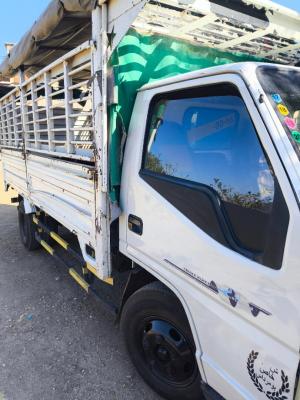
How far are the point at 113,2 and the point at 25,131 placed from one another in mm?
2588

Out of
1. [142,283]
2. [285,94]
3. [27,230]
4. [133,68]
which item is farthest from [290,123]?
[27,230]

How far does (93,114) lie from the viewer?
2275mm

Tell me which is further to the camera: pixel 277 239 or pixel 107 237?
pixel 107 237

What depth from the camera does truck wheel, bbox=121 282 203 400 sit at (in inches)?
78.0

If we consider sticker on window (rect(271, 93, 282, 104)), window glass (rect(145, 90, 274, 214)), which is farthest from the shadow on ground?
sticker on window (rect(271, 93, 282, 104))

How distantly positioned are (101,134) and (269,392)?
1798 mm

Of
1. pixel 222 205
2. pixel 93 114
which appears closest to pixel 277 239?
pixel 222 205

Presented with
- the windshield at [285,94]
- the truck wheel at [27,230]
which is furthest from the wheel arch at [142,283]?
the truck wheel at [27,230]

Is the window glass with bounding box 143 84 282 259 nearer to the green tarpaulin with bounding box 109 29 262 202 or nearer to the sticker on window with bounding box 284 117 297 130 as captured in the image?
the sticker on window with bounding box 284 117 297 130

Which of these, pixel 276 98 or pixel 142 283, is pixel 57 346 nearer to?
pixel 142 283

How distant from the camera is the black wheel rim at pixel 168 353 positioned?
2004 millimetres

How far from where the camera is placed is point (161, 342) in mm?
2104

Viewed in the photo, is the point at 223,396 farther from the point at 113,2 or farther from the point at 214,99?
the point at 113,2

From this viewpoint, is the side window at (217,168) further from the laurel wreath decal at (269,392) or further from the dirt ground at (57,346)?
the dirt ground at (57,346)
